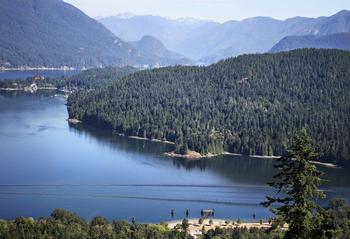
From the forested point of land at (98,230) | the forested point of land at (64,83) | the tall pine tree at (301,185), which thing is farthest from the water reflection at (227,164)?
the forested point of land at (64,83)

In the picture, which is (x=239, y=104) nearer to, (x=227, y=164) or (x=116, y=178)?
(x=227, y=164)

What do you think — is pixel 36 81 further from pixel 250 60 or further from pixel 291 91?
pixel 291 91

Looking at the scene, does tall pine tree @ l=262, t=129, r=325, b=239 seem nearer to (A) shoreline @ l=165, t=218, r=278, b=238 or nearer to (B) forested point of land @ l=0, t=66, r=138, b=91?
(A) shoreline @ l=165, t=218, r=278, b=238

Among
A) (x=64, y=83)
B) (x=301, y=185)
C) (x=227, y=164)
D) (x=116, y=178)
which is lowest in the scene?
(x=116, y=178)

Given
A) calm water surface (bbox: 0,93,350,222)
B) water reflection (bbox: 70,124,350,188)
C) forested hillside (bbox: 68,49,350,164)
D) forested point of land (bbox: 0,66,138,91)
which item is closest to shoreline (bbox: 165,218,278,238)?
calm water surface (bbox: 0,93,350,222)

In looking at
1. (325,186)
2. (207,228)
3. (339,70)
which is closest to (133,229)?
(207,228)

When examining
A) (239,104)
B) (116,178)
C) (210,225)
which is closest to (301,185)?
(210,225)
